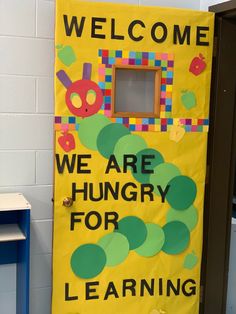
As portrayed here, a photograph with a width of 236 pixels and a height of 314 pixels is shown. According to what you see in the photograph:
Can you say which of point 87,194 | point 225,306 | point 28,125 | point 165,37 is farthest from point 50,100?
point 225,306

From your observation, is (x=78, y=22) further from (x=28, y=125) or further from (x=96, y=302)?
(x=96, y=302)

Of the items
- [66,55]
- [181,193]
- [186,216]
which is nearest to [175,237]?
[186,216]

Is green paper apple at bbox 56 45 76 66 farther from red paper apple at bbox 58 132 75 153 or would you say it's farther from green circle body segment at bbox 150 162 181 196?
green circle body segment at bbox 150 162 181 196

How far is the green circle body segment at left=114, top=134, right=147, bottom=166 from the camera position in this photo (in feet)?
8.25

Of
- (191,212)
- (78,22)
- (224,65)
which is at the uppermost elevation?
(78,22)

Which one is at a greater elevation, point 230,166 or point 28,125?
point 28,125

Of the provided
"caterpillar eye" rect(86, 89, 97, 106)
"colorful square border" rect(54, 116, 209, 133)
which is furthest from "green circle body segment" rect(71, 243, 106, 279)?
"caterpillar eye" rect(86, 89, 97, 106)

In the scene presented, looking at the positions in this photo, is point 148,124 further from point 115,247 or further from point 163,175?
point 115,247

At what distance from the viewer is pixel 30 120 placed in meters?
2.52

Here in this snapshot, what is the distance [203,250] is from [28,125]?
4.26ft

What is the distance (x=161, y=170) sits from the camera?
2.61 metres

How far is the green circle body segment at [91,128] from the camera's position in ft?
8.01

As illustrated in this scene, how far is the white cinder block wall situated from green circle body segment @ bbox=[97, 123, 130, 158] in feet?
0.99

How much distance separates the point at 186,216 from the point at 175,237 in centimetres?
14
